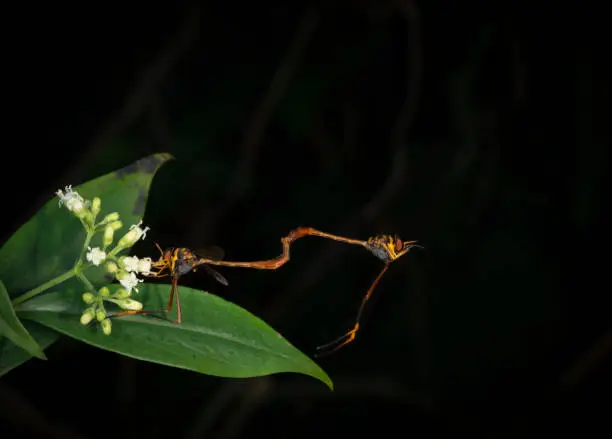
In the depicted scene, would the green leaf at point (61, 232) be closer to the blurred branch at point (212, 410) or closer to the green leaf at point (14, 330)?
the green leaf at point (14, 330)

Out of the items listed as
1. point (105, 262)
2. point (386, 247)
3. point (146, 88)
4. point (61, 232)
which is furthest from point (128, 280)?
point (146, 88)

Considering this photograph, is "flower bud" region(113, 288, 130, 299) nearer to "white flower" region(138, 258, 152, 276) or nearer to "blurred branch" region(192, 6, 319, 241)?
"white flower" region(138, 258, 152, 276)

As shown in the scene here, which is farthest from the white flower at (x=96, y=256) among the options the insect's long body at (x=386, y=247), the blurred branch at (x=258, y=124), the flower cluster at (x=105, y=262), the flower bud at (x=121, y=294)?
the blurred branch at (x=258, y=124)

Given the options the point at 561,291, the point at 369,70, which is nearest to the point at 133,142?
the point at 369,70

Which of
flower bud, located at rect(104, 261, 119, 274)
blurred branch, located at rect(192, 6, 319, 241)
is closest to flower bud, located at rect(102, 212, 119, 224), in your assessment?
flower bud, located at rect(104, 261, 119, 274)

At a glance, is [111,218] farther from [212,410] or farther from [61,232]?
[212,410]

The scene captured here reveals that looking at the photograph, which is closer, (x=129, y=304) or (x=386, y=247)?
(x=386, y=247)
